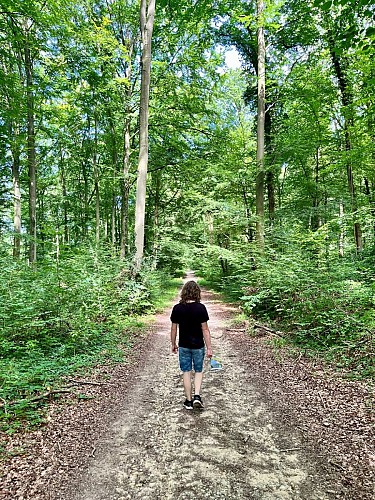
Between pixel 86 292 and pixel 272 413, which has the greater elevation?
pixel 86 292

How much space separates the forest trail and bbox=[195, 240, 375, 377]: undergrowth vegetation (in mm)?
2217

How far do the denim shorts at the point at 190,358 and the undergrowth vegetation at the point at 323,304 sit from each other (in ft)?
8.63

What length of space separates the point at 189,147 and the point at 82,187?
14.7 metres

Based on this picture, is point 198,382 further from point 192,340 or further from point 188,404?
point 192,340


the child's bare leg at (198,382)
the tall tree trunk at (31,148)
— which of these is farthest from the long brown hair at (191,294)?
the tall tree trunk at (31,148)

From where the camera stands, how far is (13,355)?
6.16 metres

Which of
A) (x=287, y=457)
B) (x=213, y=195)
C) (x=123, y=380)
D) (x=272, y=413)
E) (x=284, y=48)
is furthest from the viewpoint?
(x=213, y=195)

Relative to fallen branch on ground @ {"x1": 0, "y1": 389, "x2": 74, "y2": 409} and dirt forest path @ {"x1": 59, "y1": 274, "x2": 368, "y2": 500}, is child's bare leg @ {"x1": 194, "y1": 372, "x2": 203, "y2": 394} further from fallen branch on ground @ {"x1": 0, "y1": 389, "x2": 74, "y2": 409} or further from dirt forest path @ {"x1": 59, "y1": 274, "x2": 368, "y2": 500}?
fallen branch on ground @ {"x1": 0, "y1": 389, "x2": 74, "y2": 409}

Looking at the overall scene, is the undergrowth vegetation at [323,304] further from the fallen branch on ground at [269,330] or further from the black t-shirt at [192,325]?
the black t-shirt at [192,325]

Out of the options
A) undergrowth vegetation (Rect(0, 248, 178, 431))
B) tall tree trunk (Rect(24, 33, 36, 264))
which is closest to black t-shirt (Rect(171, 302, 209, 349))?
undergrowth vegetation (Rect(0, 248, 178, 431))

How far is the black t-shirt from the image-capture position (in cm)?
494

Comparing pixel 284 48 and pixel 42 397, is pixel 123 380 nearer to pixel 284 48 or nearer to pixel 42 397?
pixel 42 397

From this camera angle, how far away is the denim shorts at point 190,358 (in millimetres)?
4957

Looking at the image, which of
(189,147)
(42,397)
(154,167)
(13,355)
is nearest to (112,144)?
(154,167)
